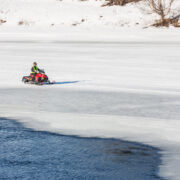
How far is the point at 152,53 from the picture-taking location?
26766mm

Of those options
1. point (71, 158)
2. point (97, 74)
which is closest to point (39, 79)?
point (97, 74)

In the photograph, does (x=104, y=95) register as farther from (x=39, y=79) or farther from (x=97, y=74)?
(x=97, y=74)

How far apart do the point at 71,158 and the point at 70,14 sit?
37.8 m

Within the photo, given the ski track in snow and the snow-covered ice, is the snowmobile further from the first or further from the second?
the snow-covered ice

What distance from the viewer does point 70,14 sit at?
4544 cm


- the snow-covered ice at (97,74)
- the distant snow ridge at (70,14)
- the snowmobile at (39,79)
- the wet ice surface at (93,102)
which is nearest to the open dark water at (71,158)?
the snow-covered ice at (97,74)

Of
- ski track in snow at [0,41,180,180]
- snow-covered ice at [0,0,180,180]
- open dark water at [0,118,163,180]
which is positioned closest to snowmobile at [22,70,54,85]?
ski track in snow at [0,41,180,180]

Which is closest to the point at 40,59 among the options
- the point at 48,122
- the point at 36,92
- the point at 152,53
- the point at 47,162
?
the point at 152,53

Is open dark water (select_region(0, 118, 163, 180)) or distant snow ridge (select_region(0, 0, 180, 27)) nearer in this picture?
open dark water (select_region(0, 118, 163, 180))

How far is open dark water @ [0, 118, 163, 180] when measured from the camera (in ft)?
25.5

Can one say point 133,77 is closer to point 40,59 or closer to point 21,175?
point 40,59

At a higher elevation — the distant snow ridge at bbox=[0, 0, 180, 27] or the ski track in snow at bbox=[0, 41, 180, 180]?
the distant snow ridge at bbox=[0, 0, 180, 27]

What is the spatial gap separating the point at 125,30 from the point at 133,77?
2021 centimetres

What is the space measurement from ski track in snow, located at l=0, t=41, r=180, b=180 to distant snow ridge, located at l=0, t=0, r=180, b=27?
14406 mm
